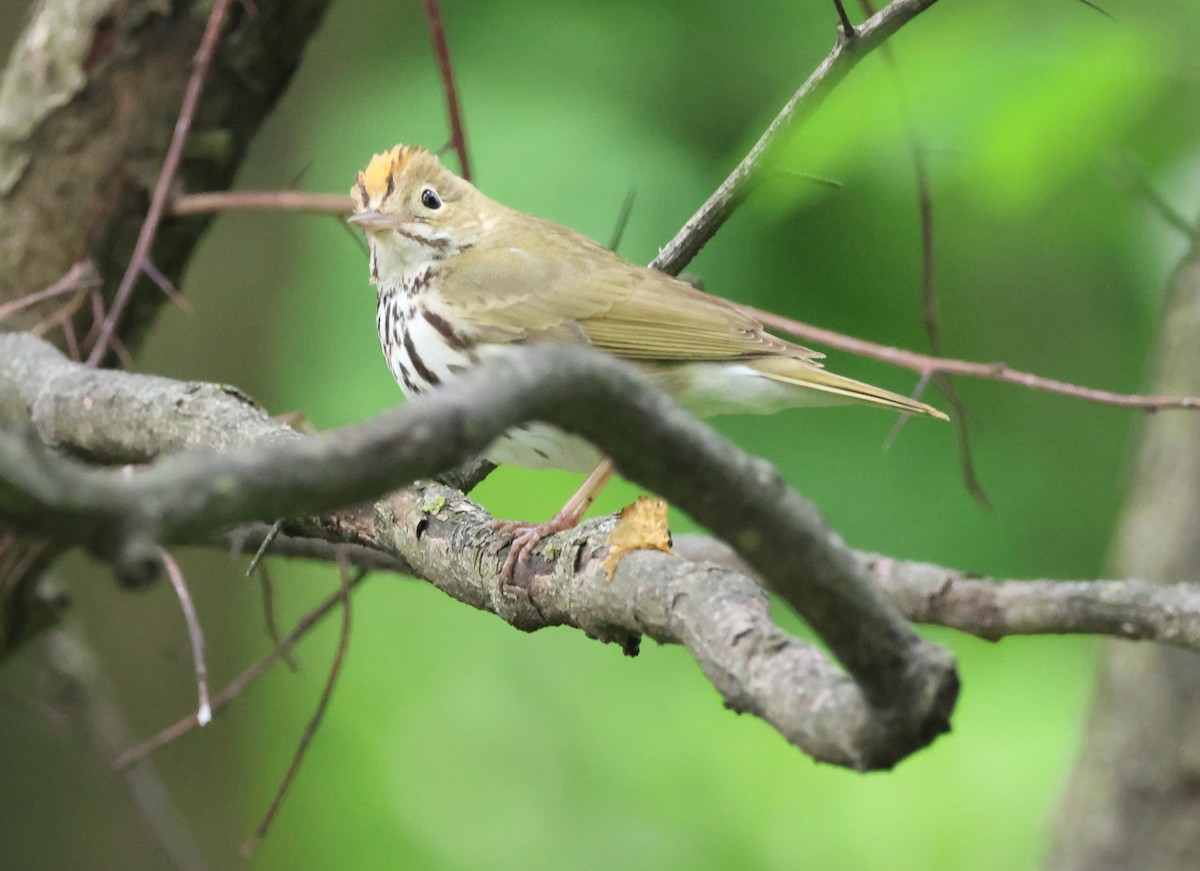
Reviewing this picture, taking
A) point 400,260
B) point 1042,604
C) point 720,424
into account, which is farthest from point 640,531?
point 720,424

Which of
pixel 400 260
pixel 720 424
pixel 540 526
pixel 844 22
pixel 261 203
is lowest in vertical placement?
pixel 720 424

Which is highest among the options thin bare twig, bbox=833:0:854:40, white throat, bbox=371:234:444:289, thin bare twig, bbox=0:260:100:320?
thin bare twig, bbox=833:0:854:40

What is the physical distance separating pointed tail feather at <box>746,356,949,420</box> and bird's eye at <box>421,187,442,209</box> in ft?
2.72

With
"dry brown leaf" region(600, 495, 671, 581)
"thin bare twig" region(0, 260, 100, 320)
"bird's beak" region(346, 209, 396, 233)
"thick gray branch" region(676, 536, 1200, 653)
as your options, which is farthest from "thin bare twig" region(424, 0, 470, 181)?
"dry brown leaf" region(600, 495, 671, 581)

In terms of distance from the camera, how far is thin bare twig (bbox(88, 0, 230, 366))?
253 cm

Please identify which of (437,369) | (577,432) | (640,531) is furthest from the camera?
(437,369)

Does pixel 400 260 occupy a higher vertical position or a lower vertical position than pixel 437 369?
higher

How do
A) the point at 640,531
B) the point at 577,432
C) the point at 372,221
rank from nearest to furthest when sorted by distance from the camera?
the point at 577,432, the point at 640,531, the point at 372,221

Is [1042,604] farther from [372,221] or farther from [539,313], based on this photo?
[372,221]

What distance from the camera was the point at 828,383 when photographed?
244 centimetres

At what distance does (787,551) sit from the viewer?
0.98 meters

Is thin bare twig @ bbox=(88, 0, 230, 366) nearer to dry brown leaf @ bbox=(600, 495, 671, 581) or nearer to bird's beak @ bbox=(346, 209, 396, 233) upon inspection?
→ bird's beak @ bbox=(346, 209, 396, 233)

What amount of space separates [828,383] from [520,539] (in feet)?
2.94

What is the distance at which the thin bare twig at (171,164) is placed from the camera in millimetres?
2529
